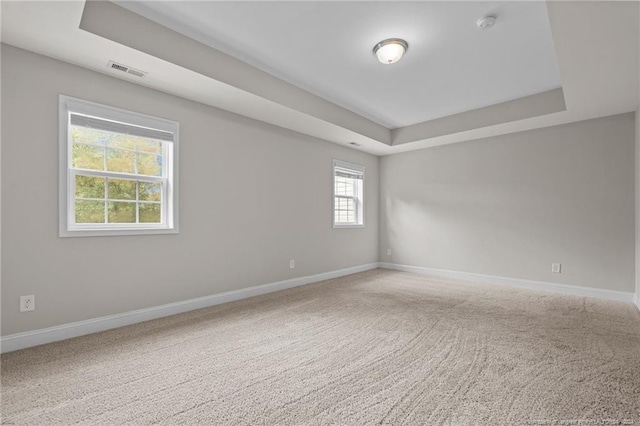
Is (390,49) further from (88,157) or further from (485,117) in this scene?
(88,157)

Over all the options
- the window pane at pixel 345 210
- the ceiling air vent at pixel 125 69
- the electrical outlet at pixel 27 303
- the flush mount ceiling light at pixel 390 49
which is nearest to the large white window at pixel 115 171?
the ceiling air vent at pixel 125 69

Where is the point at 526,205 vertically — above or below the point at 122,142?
below

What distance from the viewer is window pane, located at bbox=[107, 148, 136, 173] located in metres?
2.95

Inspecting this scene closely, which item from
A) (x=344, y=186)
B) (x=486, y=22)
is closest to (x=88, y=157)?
(x=486, y=22)

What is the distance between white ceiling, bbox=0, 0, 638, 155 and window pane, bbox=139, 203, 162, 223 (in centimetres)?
122

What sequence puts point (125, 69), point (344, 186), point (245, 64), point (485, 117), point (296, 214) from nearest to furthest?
point (125, 69) < point (245, 64) < point (485, 117) < point (296, 214) < point (344, 186)

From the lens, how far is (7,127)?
237cm

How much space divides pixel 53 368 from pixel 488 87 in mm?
5016

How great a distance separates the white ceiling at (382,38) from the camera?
241 cm

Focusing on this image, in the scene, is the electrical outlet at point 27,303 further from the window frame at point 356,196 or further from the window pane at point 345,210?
the window pane at point 345,210

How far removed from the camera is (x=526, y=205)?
15.2 ft

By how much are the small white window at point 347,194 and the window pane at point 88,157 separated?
3395 millimetres

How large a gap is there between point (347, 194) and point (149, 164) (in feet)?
11.5

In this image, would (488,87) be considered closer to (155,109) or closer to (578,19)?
(578,19)
